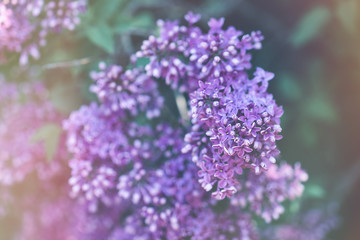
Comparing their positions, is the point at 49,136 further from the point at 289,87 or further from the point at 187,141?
the point at 289,87

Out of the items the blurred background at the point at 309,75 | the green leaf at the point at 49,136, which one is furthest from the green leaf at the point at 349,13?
the green leaf at the point at 49,136

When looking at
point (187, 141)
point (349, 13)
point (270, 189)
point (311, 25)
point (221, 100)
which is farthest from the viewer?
point (311, 25)

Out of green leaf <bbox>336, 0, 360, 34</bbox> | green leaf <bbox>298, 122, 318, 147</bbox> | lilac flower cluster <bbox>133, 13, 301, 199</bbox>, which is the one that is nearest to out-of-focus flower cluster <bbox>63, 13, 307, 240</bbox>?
lilac flower cluster <bbox>133, 13, 301, 199</bbox>

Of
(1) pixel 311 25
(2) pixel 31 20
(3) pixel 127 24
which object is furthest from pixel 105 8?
(1) pixel 311 25

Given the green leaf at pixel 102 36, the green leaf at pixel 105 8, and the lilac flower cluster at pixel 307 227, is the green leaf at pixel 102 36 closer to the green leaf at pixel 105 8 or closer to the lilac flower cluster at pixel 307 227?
the green leaf at pixel 105 8

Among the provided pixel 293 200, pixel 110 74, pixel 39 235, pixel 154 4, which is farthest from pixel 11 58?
pixel 293 200

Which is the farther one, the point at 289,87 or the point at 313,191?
the point at 289,87
